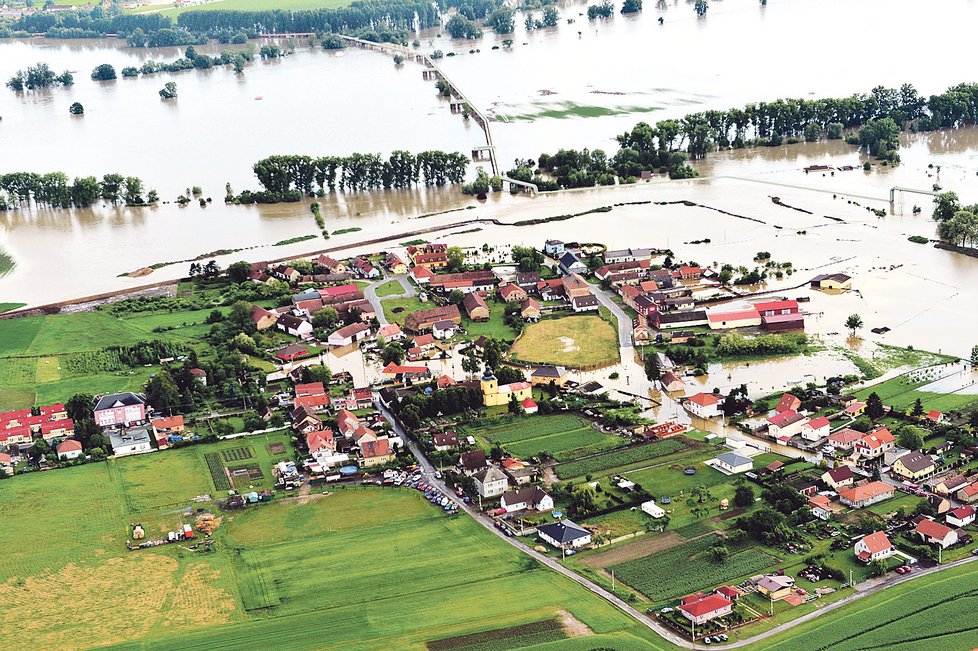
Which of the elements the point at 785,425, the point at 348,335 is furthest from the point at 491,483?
the point at 348,335

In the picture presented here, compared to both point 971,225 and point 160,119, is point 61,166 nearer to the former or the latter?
point 160,119

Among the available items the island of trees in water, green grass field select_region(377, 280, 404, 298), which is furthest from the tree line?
green grass field select_region(377, 280, 404, 298)

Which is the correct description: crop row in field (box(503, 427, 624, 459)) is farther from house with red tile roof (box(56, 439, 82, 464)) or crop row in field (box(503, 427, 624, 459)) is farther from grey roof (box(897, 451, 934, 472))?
house with red tile roof (box(56, 439, 82, 464))

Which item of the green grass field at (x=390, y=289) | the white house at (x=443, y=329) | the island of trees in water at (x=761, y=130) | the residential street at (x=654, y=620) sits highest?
the island of trees in water at (x=761, y=130)

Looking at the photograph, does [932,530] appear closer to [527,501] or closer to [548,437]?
[527,501]

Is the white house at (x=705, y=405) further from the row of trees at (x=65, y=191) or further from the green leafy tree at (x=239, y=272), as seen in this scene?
the row of trees at (x=65, y=191)

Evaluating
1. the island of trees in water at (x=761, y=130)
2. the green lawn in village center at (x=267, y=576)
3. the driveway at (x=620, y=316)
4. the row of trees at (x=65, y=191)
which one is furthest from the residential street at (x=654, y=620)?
the row of trees at (x=65, y=191)

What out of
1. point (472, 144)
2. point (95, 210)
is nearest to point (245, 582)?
point (95, 210)
